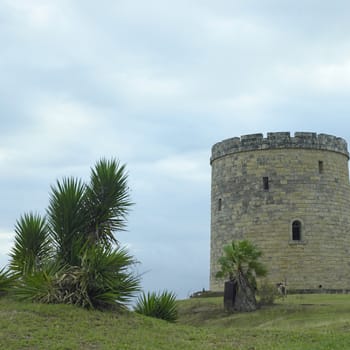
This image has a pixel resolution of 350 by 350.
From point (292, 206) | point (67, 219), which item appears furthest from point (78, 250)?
point (292, 206)

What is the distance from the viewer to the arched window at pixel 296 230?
31.4m

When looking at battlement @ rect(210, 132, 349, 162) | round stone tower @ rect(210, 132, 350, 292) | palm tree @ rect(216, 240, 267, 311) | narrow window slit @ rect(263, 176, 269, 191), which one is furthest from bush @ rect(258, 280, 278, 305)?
battlement @ rect(210, 132, 349, 162)

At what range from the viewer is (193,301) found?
2839 centimetres

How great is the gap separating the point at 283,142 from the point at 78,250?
1845 cm

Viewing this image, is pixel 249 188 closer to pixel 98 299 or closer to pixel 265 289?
pixel 265 289

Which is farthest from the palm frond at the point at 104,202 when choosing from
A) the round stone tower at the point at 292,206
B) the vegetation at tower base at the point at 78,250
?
the round stone tower at the point at 292,206

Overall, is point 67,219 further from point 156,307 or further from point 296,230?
point 296,230

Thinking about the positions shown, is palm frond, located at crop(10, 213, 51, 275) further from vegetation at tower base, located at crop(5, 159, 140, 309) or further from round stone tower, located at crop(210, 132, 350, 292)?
round stone tower, located at crop(210, 132, 350, 292)

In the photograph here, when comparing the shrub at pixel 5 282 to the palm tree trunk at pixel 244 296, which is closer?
the shrub at pixel 5 282

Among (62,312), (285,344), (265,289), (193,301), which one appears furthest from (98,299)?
(193,301)

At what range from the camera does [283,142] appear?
3219 cm

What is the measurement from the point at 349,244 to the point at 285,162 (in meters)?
5.32

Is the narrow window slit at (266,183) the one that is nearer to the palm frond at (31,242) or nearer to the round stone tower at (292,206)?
the round stone tower at (292,206)

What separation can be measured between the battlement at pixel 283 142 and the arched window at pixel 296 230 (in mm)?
3802
